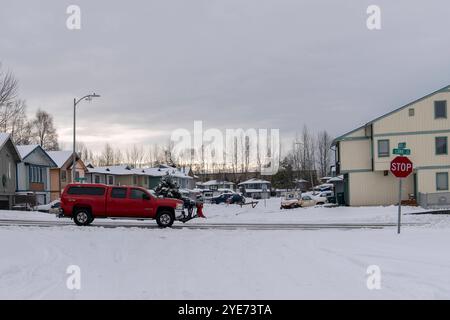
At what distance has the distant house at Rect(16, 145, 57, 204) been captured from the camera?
179 ft

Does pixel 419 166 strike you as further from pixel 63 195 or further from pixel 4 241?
pixel 4 241

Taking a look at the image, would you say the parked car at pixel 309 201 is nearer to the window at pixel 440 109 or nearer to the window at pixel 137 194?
the window at pixel 440 109

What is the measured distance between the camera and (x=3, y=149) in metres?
49.9

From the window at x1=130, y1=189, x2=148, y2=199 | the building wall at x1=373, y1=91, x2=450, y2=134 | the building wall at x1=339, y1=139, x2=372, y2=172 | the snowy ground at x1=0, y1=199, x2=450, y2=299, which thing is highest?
the building wall at x1=373, y1=91, x2=450, y2=134

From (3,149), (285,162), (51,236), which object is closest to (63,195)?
(51,236)

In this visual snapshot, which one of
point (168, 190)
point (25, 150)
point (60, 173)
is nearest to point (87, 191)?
point (168, 190)

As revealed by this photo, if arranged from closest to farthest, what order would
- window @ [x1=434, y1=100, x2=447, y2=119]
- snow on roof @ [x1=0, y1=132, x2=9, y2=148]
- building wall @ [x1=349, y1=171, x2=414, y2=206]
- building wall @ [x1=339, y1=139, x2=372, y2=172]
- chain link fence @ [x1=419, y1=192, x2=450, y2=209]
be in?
chain link fence @ [x1=419, y1=192, x2=450, y2=209], window @ [x1=434, y1=100, x2=447, y2=119], building wall @ [x1=349, y1=171, x2=414, y2=206], building wall @ [x1=339, y1=139, x2=372, y2=172], snow on roof @ [x1=0, y1=132, x2=9, y2=148]

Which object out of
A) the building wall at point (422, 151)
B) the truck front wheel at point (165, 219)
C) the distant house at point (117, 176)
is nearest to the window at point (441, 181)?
the building wall at point (422, 151)

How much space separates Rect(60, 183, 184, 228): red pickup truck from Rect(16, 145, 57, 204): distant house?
3007 centimetres

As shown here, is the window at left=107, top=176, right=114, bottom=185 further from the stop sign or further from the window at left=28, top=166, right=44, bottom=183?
the stop sign

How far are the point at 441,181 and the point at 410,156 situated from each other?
3.28 meters

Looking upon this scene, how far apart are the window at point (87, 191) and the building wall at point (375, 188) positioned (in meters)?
28.6

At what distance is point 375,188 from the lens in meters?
47.2

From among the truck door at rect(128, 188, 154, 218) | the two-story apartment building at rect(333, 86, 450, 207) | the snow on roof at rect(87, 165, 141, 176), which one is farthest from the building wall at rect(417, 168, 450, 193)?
the snow on roof at rect(87, 165, 141, 176)
